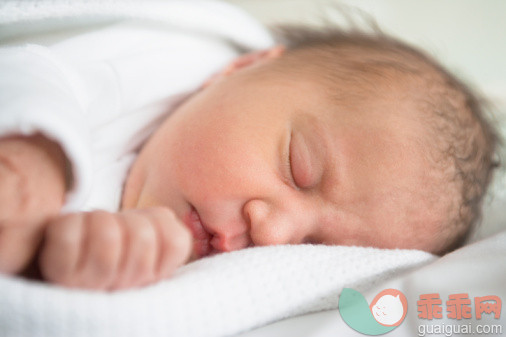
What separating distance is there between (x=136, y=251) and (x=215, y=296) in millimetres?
A: 134

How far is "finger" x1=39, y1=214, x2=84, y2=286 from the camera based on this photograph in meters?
0.40

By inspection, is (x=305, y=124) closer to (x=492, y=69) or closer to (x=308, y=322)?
(x=308, y=322)

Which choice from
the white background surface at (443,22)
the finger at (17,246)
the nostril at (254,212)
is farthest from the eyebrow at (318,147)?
the white background surface at (443,22)

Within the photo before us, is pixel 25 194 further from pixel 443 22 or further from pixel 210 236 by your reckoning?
pixel 443 22

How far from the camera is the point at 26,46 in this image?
0.64m

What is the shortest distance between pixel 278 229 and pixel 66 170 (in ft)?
1.16

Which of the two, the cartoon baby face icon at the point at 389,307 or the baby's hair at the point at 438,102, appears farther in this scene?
the baby's hair at the point at 438,102

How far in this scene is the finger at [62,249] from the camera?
0.40 meters

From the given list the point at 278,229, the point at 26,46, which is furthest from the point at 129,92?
the point at 278,229

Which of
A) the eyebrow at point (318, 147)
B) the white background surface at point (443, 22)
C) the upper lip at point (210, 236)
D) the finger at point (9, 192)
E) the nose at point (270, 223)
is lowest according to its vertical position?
the upper lip at point (210, 236)

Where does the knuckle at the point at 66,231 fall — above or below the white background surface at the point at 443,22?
below

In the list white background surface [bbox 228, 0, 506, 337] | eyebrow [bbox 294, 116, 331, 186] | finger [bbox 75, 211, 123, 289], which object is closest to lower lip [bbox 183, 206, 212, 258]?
eyebrow [bbox 294, 116, 331, 186]

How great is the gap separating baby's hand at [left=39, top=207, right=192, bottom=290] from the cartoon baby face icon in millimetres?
306

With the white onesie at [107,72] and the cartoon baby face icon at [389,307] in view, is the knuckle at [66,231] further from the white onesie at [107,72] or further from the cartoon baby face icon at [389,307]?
the cartoon baby face icon at [389,307]
